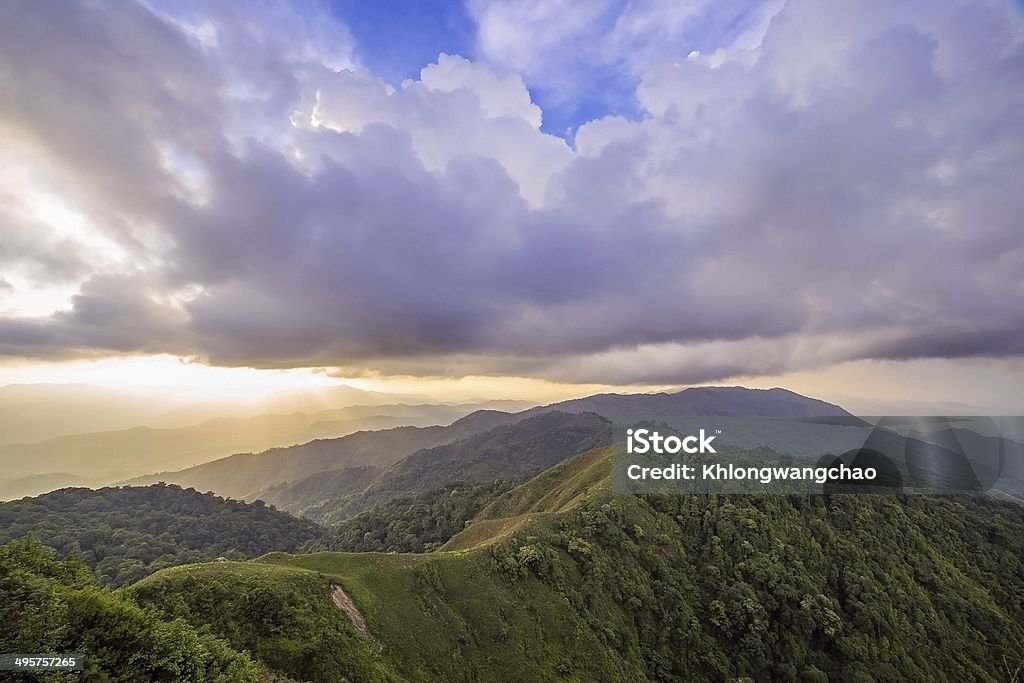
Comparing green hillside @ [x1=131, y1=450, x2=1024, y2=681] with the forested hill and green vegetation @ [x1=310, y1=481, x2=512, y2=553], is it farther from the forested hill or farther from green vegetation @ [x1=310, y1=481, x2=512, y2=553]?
the forested hill

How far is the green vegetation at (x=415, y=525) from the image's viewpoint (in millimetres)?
112000

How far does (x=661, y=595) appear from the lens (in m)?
60.2

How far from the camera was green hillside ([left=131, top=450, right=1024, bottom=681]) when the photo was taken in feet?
121

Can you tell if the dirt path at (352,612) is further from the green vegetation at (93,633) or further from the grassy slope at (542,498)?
the grassy slope at (542,498)

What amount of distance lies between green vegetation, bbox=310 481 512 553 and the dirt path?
60.7 metres

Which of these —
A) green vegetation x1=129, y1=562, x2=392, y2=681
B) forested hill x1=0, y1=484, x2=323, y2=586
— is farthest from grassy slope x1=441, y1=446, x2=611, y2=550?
forested hill x1=0, y1=484, x2=323, y2=586

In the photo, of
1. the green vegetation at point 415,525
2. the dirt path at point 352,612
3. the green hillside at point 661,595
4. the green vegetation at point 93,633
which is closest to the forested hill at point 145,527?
the green vegetation at point 415,525

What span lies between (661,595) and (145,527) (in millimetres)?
161550

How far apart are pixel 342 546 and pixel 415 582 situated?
90.7 metres

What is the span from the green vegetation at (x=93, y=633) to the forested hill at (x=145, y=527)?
103786 mm

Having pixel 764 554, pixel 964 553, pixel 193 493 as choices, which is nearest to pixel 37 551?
pixel 764 554

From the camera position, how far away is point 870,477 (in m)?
96.3

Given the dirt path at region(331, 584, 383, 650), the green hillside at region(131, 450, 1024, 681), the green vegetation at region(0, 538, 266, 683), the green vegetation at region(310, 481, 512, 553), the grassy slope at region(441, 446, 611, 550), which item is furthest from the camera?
the green vegetation at region(310, 481, 512, 553)

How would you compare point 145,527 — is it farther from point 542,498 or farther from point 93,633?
point 93,633
